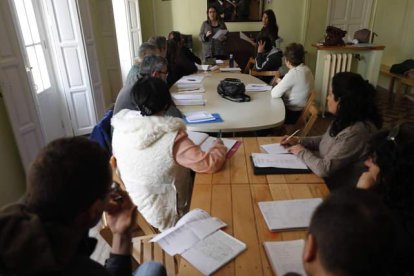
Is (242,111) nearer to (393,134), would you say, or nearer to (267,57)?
(393,134)

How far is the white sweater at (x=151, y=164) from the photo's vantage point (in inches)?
58.7

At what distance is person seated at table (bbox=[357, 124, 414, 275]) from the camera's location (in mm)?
934

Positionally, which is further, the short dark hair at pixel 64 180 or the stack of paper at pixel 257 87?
the stack of paper at pixel 257 87

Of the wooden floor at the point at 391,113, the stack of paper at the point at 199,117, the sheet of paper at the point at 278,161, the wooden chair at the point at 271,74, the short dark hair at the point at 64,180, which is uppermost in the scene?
the short dark hair at the point at 64,180

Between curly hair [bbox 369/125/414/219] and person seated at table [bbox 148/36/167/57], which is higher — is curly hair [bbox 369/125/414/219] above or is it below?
below

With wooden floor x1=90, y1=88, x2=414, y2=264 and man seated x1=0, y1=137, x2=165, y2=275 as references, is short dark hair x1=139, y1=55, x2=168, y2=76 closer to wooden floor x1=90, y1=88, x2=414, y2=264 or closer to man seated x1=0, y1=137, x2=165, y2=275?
man seated x1=0, y1=137, x2=165, y2=275

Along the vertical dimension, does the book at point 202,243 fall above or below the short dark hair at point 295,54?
below

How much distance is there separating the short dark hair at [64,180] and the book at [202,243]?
432 millimetres

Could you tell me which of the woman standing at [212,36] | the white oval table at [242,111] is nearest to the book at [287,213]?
the white oval table at [242,111]

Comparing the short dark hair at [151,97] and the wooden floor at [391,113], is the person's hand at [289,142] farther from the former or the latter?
the wooden floor at [391,113]

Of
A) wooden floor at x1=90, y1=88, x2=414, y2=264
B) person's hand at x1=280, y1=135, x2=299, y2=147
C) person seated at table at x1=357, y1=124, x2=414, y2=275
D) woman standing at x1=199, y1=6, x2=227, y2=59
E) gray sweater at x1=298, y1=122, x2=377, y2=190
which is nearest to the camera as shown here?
person seated at table at x1=357, y1=124, x2=414, y2=275

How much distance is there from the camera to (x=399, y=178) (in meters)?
1.08

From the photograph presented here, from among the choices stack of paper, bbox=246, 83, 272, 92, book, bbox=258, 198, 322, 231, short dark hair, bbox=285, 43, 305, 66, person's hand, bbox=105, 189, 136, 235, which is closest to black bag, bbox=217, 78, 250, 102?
stack of paper, bbox=246, 83, 272, 92

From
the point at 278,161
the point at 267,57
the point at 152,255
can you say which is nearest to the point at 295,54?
the point at 267,57
